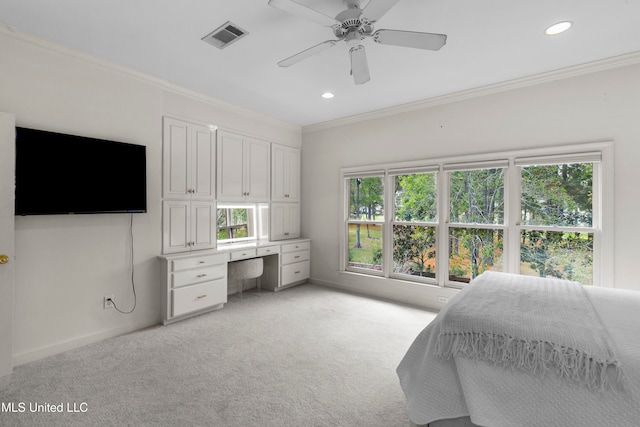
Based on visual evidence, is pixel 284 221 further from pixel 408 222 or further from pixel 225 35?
pixel 225 35

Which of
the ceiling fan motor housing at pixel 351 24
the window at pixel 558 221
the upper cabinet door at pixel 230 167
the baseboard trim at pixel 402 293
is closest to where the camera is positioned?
the ceiling fan motor housing at pixel 351 24

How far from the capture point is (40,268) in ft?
8.32

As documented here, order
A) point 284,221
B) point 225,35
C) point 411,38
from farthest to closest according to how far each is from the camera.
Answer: point 284,221, point 225,35, point 411,38

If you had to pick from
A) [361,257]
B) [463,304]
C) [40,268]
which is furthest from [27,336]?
[361,257]

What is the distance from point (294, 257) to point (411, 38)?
11.6ft

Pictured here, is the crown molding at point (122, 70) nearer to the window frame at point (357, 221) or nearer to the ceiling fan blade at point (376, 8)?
the window frame at point (357, 221)

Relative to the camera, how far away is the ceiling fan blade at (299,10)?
1705 millimetres

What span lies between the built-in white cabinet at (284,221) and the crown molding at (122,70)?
1397 mm

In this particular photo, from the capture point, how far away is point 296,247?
482cm

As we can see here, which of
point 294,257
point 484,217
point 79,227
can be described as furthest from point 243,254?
point 484,217

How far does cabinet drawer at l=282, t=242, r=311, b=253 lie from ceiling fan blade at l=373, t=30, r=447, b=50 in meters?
3.24

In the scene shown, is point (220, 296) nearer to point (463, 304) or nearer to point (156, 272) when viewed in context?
point (156, 272)

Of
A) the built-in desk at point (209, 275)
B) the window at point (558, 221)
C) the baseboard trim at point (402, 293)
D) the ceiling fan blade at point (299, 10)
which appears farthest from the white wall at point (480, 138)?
the ceiling fan blade at point (299, 10)

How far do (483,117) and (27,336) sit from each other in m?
5.04
